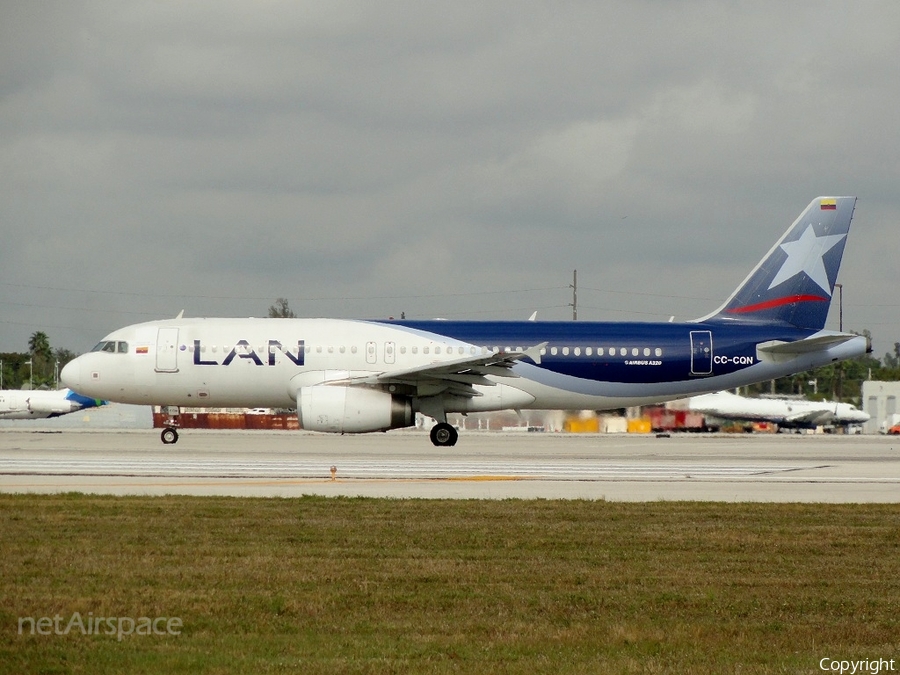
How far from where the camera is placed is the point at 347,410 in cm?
3303

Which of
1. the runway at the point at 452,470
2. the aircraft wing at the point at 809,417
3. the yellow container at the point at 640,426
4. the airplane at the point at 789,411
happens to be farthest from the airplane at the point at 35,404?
the aircraft wing at the point at 809,417

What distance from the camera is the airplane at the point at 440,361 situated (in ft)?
116

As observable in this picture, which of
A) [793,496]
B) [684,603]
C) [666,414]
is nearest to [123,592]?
[684,603]

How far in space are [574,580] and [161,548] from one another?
4.90 metres

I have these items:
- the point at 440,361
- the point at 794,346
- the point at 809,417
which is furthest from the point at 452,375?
the point at 809,417

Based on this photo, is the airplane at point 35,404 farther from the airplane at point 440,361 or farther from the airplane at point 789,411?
the airplane at point 789,411

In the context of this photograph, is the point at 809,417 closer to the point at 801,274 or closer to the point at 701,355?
the point at 801,274

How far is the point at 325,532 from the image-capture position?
587 inches

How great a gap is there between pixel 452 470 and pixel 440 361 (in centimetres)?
1014

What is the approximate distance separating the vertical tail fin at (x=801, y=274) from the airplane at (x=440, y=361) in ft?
2.26

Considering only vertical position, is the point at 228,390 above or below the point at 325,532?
above

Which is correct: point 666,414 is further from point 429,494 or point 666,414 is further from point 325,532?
point 325,532

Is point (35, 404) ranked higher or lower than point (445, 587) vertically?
higher

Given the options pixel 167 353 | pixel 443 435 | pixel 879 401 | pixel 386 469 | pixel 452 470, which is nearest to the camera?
pixel 386 469
